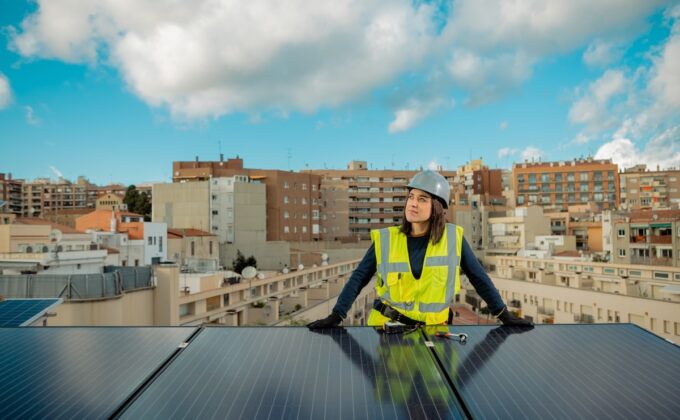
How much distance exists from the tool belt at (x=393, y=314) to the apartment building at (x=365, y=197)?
7034 cm

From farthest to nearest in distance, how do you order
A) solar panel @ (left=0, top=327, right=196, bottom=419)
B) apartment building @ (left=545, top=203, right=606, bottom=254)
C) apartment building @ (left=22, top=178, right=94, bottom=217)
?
→ apartment building @ (left=22, top=178, right=94, bottom=217)
apartment building @ (left=545, top=203, right=606, bottom=254)
solar panel @ (left=0, top=327, right=196, bottom=419)

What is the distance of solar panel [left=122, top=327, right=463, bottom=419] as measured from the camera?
105 inches

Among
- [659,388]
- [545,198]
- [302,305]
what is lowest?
[302,305]

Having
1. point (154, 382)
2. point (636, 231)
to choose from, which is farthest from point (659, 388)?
point (636, 231)

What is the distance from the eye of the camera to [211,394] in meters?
2.89

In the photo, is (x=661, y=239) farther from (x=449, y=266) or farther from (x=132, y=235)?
(x=449, y=266)

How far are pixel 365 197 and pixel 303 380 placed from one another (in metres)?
78.9

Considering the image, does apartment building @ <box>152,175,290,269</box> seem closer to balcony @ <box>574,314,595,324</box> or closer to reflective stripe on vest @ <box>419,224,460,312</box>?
balcony @ <box>574,314,595,324</box>

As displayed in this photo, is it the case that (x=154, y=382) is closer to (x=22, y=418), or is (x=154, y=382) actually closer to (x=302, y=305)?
(x=22, y=418)

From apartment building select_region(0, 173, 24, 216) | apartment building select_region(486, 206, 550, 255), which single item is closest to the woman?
apartment building select_region(486, 206, 550, 255)

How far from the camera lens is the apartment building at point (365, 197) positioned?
75500 millimetres

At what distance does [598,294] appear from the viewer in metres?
34.1

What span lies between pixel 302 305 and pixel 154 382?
102 feet

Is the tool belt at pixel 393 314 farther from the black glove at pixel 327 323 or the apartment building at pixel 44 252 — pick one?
the apartment building at pixel 44 252
